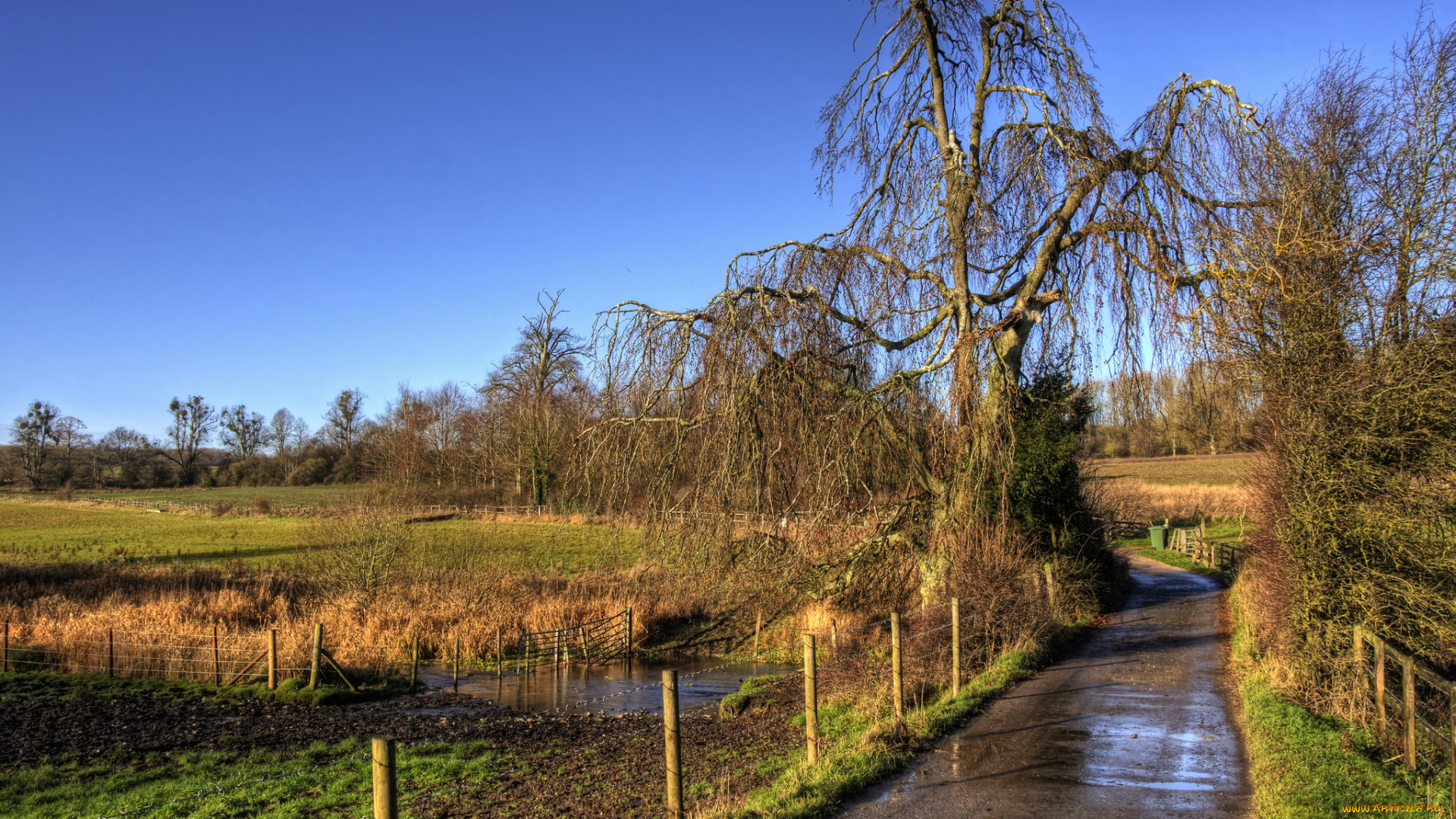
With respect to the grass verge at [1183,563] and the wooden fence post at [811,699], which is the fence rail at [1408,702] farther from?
the grass verge at [1183,563]

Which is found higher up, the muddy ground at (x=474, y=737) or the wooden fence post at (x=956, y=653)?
the wooden fence post at (x=956, y=653)

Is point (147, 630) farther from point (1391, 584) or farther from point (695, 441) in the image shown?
point (1391, 584)

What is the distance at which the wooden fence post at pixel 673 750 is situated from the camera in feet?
18.3

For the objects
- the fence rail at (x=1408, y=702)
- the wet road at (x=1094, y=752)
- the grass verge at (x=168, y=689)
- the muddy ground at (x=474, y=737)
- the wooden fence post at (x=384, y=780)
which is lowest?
the grass verge at (x=168, y=689)

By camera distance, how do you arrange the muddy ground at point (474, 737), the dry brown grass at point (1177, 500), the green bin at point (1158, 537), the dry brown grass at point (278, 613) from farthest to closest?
the dry brown grass at point (1177, 500)
the green bin at point (1158, 537)
the dry brown grass at point (278, 613)
the muddy ground at point (474, 737)

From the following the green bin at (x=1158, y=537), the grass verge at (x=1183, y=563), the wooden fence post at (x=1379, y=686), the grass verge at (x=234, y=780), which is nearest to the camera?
the wooden fence post at (x=1379, y=686)

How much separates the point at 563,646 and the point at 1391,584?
1877 cm

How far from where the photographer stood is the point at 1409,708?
22.2 feet

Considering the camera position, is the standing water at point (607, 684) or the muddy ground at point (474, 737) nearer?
the muddy ground at point (474, 737)

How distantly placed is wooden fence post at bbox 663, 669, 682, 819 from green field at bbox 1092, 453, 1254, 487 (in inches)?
1718

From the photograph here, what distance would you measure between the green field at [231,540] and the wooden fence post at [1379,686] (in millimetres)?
23105

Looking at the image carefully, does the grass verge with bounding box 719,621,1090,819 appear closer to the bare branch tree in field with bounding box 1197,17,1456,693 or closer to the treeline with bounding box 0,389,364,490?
the bare branch tree in field with bounding box 1197,17,1456,693

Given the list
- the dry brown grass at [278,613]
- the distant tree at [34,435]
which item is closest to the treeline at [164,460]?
the distant tree at [34,435]

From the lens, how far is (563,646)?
22.7 meters
